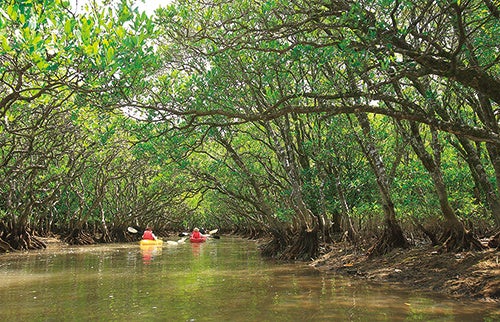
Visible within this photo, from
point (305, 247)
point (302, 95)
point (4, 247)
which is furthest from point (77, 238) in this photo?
point (302, 95)

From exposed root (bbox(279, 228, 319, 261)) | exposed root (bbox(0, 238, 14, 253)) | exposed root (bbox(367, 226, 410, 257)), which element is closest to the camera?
exposed root (bbox(367, 226, 410, 257))

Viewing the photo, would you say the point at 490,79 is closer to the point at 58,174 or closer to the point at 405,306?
the point at 405,306

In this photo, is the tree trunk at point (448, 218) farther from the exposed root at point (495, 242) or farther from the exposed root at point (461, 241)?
the exposed root at point (495, 242)

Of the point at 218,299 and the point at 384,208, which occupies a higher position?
the point at 384,208

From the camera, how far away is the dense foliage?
6520 millimetres

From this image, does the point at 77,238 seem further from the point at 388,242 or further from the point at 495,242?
the point at 495,242

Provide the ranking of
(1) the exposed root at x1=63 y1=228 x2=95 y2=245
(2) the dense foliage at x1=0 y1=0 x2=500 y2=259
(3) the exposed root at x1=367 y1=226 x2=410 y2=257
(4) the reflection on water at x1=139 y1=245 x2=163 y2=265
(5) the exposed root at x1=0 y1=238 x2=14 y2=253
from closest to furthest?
(2) the dense foliage at x1=0 y1=0 x2=500 y2=259 → (3) the exposed root at x1=367 y1=226 x2=410 y2=257 → (4) the reflection on water at x1=139 y1=245 x2=163 y2=265 → (5) the exposed root at x1=0 y1=238 x2=14 y2=253 → (1) the exposed root at x1=63 y1=228 x2=95 y2=245

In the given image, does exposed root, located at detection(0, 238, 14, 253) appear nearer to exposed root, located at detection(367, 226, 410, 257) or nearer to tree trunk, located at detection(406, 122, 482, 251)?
exposed root, located at detection(367, 226, 410, 257)

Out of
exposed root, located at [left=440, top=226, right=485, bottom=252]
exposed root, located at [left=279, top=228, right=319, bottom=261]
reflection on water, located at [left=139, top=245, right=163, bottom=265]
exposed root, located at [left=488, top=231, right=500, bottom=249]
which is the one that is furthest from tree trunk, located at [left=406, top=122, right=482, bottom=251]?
reflection on water, located at [left=139, top=245, right=163, bottom=265]

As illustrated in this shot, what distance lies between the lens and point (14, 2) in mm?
6043

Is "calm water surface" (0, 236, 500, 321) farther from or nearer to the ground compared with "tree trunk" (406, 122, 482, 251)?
nearer to the ground

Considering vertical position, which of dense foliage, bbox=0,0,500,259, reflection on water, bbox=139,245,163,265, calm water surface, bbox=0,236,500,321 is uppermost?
dense foliage, bbox=0,0,500,259

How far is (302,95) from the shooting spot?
25.5ft

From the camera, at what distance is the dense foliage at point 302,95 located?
652 centimetres
